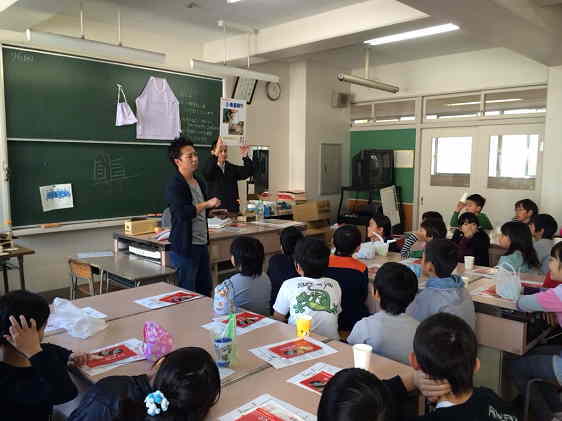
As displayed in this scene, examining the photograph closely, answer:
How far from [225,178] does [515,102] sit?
4357mm

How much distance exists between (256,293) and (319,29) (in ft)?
12.4

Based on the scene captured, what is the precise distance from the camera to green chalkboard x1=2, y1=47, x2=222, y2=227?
441 centimetres

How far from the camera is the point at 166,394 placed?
1.15m

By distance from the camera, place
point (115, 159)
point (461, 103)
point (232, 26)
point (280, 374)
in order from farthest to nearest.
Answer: point (461, 103) → point (232, 26) → point (115, 159) → point (280, 374)

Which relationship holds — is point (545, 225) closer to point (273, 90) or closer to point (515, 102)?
point (515, 102)

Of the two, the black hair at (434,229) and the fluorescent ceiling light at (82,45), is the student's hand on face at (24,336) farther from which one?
the fluorescent ceiling light at (82,45)

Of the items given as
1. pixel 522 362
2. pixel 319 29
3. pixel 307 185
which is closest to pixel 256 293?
pixel 522 362

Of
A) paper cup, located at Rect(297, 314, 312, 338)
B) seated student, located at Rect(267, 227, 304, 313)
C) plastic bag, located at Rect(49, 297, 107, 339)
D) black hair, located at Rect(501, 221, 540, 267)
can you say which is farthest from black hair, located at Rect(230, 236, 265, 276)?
black hair, located at Rect(501, 221, 540, 267)

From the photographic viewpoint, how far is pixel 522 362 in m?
2.41

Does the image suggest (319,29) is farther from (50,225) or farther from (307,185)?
(50,225)

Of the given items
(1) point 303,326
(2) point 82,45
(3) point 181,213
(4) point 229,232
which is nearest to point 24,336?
(1) point 303,326

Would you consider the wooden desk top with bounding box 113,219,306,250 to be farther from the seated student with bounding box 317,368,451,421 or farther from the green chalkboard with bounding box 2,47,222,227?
the seated student with bounding box 317,368,451,421

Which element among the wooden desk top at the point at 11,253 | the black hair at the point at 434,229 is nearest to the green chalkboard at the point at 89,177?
the wooden desk top at the point at 11,253

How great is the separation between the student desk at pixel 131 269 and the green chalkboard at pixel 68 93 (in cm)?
166
